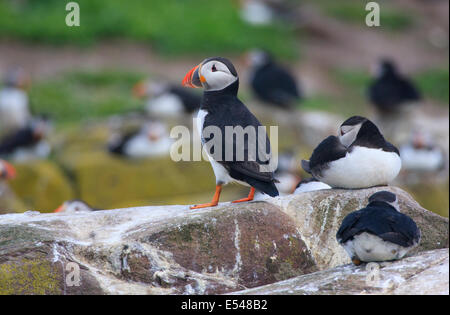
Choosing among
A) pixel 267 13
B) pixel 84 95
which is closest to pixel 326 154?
pixel 84 95

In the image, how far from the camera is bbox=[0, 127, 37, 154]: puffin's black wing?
43.2ft

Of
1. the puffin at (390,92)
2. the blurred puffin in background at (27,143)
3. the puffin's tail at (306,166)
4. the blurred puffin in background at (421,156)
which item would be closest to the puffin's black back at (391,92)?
the puffin at (390,92)

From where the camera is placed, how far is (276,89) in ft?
45.9

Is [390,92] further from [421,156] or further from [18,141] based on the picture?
[18,141]

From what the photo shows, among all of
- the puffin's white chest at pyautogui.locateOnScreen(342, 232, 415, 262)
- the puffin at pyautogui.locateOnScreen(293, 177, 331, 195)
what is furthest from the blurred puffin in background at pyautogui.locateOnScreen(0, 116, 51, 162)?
the puffin's white chest at pyautogui.locateOnScreen(342, 232, 415, 262)

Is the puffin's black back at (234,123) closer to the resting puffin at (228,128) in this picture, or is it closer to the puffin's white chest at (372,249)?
the resting puffin at (228,128)

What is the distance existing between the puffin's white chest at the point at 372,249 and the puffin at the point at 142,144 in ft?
24.8

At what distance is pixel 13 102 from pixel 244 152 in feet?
36.2

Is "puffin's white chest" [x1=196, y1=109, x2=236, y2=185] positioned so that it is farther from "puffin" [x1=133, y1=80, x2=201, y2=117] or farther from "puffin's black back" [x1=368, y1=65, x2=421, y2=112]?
"puffin's black back" [x1=368, y1=65, x2=421, y2=112]

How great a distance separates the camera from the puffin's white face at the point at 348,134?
230 inches

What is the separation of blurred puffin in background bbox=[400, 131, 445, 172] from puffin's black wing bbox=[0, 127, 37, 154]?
616 centimetres
